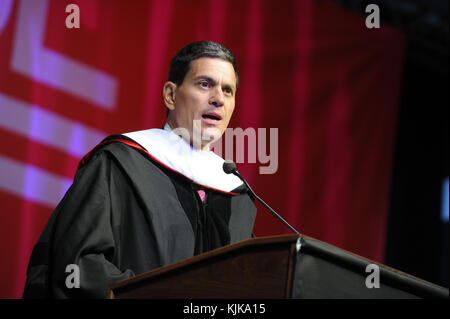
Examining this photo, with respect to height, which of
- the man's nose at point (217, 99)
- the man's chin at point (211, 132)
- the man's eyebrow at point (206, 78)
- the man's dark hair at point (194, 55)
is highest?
the man's dark hair at point (194, 55)

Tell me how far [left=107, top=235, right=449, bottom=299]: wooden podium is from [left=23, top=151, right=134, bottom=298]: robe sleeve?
15.9 inches

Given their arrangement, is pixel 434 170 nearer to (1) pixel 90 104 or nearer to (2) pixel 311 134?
(2) pixel 311 134

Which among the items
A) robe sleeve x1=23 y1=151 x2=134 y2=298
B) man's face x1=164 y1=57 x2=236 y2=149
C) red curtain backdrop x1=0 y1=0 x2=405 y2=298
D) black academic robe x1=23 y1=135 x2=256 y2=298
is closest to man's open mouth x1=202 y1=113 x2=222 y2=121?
man's face x1=164 y1=57 x2=236 y2=149

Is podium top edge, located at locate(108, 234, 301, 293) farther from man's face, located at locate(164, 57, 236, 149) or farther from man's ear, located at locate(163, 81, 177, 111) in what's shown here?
man's ear, located at locate(163, 81, 177, 111)

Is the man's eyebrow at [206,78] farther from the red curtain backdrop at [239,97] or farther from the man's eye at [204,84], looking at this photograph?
the red curtain backdrop at [239,97]

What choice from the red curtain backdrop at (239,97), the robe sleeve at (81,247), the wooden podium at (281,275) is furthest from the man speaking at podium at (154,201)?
the red curtain backdrop at (239,97)

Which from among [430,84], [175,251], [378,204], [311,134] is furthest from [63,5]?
[430,84]

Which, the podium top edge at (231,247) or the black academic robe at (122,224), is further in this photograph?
the black academic robe at (122,224)

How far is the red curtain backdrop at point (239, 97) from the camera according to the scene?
308cm

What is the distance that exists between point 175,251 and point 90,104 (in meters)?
→ 1.61

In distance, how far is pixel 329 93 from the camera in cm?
484

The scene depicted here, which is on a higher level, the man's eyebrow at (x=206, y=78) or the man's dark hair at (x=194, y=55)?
the man's dark hair at (x=194, y=55)

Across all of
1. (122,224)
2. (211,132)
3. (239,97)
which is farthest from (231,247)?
(239,97)

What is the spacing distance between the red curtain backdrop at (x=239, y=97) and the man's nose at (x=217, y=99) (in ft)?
3.77
